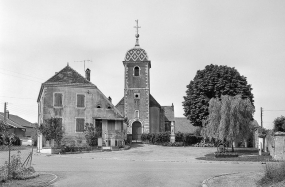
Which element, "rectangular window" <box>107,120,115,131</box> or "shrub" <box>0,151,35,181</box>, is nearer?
"shrub" <box>0,151,35,181</box>

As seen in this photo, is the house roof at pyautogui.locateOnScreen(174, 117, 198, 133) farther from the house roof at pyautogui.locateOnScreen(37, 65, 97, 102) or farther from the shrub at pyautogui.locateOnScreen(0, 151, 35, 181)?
the shrub at pyautogui.locateOnScreen(0, 151, 35, 181)

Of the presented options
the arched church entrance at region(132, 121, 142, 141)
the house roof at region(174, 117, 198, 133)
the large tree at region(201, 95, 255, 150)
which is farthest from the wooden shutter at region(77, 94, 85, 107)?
the house roof at region(174, 117, 198, 133)

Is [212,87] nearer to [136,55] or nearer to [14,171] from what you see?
[136,55]

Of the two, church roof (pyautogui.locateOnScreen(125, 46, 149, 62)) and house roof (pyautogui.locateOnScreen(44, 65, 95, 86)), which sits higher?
church roof (pyautogui.locateOnScreen(125, 46, 149, 62))

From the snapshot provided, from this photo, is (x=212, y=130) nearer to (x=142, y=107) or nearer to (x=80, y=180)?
(x=80, y=180)

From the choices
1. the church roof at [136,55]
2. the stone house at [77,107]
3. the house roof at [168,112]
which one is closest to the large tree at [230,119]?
the stone house at [77,107]

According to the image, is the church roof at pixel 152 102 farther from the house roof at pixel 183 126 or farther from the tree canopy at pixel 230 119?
the tree canopy at pixel 230 119

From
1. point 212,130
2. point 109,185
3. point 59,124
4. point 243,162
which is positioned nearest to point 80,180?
point 109,185

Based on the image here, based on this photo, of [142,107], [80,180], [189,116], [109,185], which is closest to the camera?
[109,185]

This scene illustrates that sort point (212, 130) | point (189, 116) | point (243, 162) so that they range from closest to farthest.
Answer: point (243, 162) → point (212, 130) → point (189, 116)

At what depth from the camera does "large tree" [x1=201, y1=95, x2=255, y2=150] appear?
99.2 ft

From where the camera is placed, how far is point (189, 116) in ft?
144

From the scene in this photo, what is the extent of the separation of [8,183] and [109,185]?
3.68m

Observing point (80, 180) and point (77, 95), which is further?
point (77, 95)
